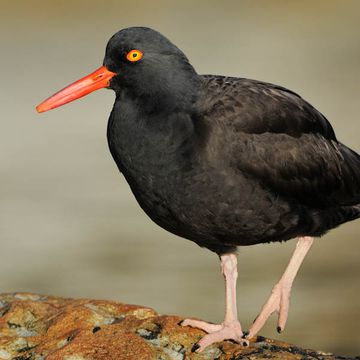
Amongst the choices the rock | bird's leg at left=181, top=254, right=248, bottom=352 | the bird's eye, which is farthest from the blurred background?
the bird's eye

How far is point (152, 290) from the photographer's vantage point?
35.4 feet

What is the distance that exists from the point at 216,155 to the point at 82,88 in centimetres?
112

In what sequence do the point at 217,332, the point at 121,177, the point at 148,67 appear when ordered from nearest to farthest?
the point at 217,332 → the point at 148,67 → the point at 121,177

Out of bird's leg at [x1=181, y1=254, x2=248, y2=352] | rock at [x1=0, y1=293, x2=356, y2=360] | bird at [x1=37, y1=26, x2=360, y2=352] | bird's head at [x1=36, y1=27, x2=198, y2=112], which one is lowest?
rock at [x1=0, y1=293, x2=356, y2=360]

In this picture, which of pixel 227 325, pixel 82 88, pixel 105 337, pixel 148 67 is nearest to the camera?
pixel 105 337

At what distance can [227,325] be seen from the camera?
6.29m

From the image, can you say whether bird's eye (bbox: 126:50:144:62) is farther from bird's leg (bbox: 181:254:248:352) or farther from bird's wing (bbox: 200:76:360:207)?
bird's leg (bbox: 181:254:248:352)

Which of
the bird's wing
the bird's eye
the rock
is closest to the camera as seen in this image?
the rock

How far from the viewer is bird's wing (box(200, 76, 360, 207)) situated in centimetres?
638

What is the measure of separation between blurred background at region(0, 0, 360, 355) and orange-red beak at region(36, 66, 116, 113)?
383 cm

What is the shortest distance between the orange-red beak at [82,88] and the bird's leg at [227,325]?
1.36 meters

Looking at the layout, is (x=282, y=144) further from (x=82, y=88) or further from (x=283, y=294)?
(x=82, y=88)

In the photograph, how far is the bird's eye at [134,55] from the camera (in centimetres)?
648

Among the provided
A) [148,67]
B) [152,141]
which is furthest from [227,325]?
[148,67]
